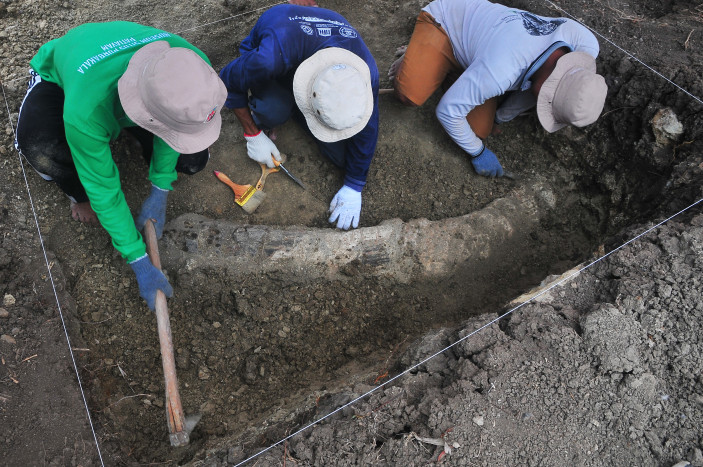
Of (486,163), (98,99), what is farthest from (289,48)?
(486,163)

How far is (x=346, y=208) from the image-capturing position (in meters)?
2.71

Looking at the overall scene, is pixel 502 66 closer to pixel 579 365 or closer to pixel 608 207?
pixel 608 207

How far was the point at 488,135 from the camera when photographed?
3.04 metres

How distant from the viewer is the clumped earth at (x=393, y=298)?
5.62ft

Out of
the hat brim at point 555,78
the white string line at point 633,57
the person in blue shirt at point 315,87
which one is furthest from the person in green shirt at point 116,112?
the white string line at point 633,57

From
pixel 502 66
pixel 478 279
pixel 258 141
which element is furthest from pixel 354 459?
pixel 502 66

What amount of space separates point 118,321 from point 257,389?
0.76 m

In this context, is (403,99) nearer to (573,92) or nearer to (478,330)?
(573,92)

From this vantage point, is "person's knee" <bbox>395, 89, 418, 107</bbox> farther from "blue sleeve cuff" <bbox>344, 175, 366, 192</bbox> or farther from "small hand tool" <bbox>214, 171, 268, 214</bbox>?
"small hand tool" <bbox>214, 171, 268, 214</bbox>

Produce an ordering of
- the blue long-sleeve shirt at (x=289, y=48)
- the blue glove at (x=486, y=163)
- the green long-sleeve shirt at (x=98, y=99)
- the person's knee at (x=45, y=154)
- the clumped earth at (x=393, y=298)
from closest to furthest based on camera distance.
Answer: the clumped earth at (x=393, y=298) < the green long-sleeve shirt at (x=98, y=99) < the person's knee at (x=45, y=154) < the blue long-sleeve shirt at (x=289, y=48) < the blue glove at (x=486, y=163)

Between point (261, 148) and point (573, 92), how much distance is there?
162 cm

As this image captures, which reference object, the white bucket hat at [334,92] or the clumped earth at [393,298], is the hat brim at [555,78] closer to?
the clumped earth at [393,298]

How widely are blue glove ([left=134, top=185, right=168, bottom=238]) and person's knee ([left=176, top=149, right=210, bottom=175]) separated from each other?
181mm

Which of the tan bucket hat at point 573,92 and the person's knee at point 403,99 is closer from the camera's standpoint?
the tan bucket hat at point 573,92
